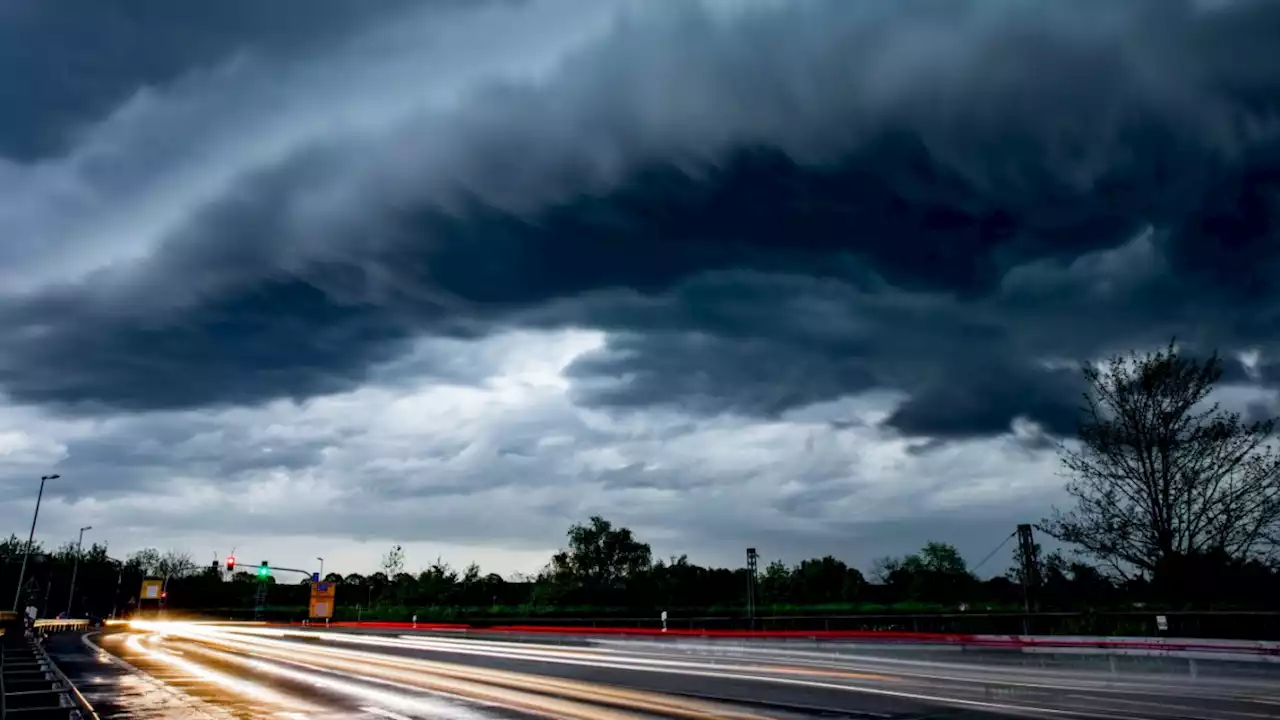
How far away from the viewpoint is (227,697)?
17750 millimetres

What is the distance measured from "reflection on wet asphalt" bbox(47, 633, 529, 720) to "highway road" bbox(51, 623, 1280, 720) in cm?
4

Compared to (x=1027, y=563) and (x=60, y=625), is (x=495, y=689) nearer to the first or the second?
(x=1027, y=563)

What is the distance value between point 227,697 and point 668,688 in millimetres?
9339

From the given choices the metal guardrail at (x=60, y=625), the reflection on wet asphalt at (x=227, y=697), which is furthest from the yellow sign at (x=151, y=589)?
the reflection on wet asphalt at (x=227, y=697)

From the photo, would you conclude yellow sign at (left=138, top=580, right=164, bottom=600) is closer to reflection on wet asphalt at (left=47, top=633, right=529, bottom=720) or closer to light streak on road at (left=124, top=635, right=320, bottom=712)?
light streak on road at (left=124, top=635, right=320, bottom=712)

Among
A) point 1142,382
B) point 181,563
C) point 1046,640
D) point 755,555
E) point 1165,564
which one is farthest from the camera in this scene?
point 181,563

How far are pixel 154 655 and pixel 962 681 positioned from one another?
3056 cm

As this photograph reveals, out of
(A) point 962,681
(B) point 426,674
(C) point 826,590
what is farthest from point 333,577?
(A) point 962,681

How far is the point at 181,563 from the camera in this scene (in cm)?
17625

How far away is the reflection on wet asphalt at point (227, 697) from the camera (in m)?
14.8

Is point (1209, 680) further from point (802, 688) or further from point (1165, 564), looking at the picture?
point (1165, 564)

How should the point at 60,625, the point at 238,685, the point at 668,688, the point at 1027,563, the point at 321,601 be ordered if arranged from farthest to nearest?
the point at 321,601, the point at 60,625, the point at 1027,563, the point at 238,685, the point at 668,688

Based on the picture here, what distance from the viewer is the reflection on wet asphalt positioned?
1483 cm

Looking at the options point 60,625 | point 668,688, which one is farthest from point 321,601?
point 668,688
